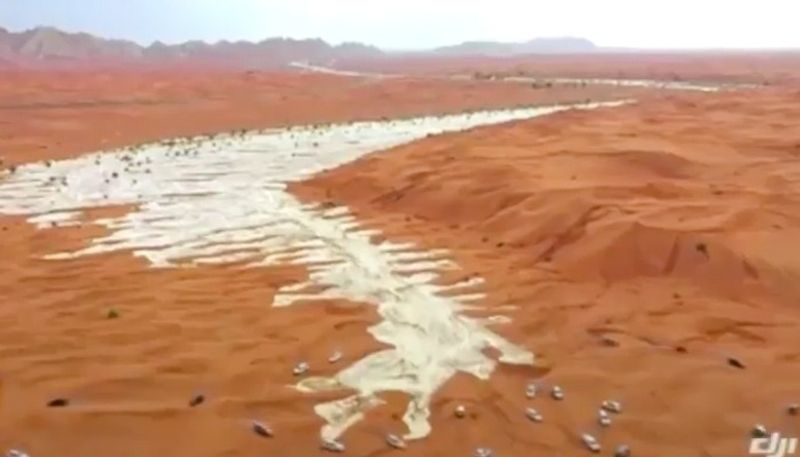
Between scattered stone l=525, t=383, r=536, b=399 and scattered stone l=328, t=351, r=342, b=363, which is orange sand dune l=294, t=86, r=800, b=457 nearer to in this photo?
scattered stone l=525, t=383, r=536, b=399

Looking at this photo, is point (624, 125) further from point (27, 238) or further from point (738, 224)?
point (27, 238)

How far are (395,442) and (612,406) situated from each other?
47.1 inches

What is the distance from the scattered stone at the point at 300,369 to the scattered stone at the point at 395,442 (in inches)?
34.1

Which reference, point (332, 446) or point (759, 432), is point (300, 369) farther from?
point (759, 432)

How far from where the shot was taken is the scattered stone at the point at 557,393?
4844 mm

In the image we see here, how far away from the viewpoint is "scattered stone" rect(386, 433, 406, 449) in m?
4.34

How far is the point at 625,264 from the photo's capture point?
7156 millimetres

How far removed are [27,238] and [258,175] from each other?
4563 mm

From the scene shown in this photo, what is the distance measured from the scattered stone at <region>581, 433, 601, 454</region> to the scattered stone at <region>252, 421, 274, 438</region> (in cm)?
153

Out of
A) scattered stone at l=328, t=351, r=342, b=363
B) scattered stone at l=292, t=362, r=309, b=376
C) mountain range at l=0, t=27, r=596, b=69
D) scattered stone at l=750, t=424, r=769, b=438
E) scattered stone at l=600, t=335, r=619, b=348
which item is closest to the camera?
scattered stone at l=750, t=424, r=769, b=438

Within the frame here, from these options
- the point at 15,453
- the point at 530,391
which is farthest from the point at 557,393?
the point at 15,453

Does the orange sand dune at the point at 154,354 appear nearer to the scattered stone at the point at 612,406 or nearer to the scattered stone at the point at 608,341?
the scattered stone at the point at 612,406

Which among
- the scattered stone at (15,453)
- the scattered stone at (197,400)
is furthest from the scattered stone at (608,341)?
the scattered stone at (15,453)

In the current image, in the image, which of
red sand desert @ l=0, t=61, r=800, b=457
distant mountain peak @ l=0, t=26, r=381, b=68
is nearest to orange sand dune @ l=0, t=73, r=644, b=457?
red sand desert @ l=0, t=61, r=800, b=457
